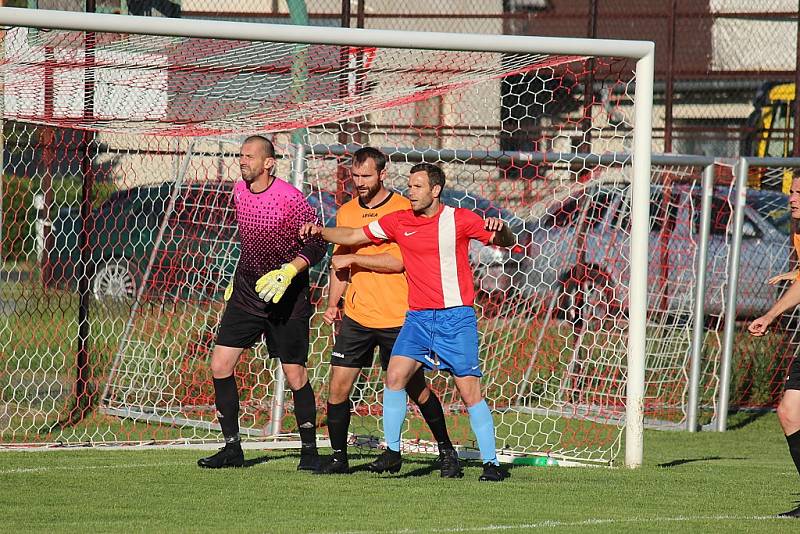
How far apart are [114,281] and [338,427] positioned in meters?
3.37

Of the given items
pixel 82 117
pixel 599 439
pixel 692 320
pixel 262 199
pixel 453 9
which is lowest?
pixel 599 439

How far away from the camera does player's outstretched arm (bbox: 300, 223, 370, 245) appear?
6.99 meters

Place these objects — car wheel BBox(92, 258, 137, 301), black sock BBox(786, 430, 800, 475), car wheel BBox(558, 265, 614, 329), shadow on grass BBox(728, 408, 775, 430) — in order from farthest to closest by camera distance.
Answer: shadow on grass BBox(728, 408, 775, 430) → car wheel BBox(92, 258, 137, 301) → car wheel BBox(558, 265, 614, 329) → black sock BBox(786, 430, 800, 475)

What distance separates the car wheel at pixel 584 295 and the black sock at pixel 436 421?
2381 mm

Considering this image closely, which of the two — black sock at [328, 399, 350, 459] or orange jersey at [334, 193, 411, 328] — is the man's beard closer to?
orange jersey at [334, 193, 411, 328]

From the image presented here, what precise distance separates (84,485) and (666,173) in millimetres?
5652

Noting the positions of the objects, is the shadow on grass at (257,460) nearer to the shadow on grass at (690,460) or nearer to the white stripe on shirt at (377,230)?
the white stripe on shirt at (377,230)

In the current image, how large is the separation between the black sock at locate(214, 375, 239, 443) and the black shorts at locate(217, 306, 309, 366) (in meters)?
0.24

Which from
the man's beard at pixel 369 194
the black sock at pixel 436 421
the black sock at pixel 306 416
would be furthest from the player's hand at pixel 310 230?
the black sock at pixel 436 421

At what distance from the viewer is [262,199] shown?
23.7 feet

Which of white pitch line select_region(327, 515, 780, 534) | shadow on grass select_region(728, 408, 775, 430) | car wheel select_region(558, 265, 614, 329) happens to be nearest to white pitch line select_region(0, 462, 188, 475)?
white pitch line select_region(327, 515, 780, 534)

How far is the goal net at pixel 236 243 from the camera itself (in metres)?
8.21

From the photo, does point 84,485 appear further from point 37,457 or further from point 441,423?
point 441,423

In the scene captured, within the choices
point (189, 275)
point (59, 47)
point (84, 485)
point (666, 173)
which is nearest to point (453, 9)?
point (666, 173)
